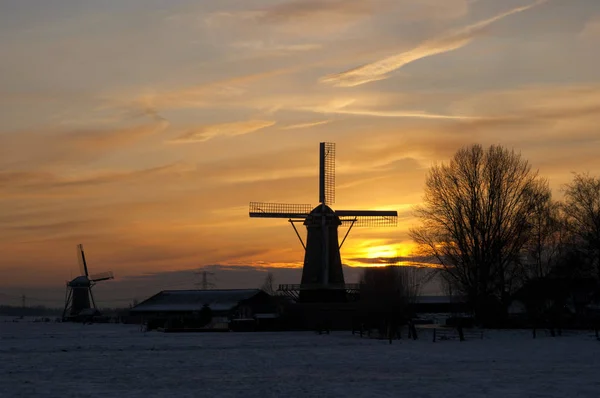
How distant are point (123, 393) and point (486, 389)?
10700mm

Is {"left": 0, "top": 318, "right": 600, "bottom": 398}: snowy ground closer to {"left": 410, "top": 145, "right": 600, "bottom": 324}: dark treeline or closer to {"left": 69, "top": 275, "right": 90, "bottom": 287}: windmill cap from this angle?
{"left": 410, "top": 145, "right": 600, "bottom": 324}: dark treeline

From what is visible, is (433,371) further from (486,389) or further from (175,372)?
(175,372)

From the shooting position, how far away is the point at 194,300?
10419cm

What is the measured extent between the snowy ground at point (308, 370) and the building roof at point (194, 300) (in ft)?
167

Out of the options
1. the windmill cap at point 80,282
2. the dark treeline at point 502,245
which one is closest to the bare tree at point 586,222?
the dark treeline at point 502,245

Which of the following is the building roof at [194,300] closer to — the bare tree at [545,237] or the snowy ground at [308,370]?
the bare tree at [545,237]

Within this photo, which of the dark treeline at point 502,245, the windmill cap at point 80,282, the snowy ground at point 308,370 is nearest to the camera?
the snowy ground at point 308,370

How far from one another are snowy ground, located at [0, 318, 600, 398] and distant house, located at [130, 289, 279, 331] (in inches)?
1227

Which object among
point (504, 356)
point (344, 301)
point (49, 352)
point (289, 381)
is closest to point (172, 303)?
point (344, 301)

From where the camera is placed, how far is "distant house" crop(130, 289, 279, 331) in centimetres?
7862

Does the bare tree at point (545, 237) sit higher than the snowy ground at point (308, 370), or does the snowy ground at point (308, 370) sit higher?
the bare tree at point (545, 237)

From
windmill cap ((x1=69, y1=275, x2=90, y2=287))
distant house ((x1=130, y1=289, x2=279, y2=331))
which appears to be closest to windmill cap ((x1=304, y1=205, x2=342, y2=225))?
distant house ((x1=130, y1=289, x2=279, y2=331))

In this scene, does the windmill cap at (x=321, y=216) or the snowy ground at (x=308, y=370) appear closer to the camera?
the snowy ground at (x=308, y=370)

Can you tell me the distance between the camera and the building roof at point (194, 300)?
9831 centimetres
